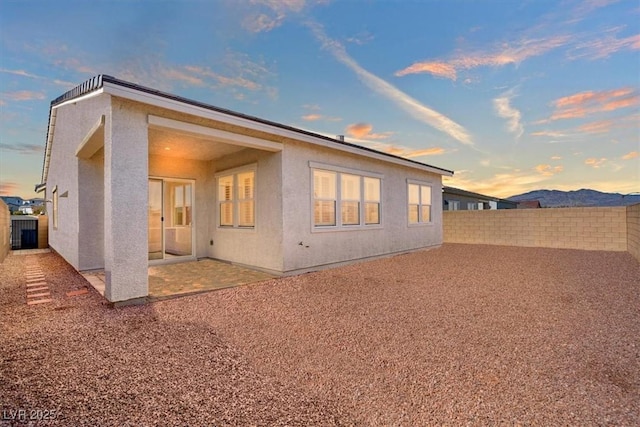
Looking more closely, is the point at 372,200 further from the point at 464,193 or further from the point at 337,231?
Result: the point at 464,193

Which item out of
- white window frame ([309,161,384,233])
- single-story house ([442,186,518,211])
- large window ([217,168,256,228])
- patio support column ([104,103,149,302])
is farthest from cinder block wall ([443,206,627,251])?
patio support column ([104,103,149,302])

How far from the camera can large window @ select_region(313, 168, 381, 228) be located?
7.97 m

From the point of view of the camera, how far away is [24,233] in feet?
46.2

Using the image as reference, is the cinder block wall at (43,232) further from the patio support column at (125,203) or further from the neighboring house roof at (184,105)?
the patio support column at (125,203)

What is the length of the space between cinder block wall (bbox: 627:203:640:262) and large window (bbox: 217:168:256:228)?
11941 mm

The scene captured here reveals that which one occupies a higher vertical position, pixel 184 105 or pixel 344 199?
pixel 184 105

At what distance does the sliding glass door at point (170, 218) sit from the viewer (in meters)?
8.56

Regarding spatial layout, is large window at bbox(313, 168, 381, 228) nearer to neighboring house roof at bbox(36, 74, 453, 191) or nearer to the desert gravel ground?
neighboring house roof at bbox(36, 74, 453, 191)

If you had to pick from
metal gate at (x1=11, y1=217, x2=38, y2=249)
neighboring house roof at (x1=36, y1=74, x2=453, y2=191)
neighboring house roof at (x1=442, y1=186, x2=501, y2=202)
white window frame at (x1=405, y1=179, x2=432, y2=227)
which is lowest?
metal gate at (x1=11, y1=217, x2=38, y2=249)

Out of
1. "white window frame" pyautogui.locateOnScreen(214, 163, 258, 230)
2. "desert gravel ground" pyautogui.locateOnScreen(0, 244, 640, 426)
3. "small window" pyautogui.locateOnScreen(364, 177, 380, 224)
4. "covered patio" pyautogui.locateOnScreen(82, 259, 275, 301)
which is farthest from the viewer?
"small window" pyautogui.locateOnScreen(364, 177, 380, 224)

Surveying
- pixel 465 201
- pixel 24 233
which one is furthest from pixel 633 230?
pixel 24 233

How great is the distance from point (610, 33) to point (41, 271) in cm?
1650

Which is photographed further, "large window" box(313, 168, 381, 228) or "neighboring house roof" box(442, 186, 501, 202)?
"neighboring house roof" box(442, 186, 501, 202)

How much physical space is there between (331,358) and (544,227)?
14401 mm
